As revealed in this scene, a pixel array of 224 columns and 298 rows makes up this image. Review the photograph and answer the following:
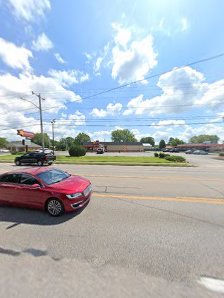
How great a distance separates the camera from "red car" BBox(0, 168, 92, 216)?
6223 millimetres

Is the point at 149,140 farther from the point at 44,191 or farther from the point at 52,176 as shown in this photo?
the point at 44,191

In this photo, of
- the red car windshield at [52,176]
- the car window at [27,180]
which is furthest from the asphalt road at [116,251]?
the red car windshield at [52,176]

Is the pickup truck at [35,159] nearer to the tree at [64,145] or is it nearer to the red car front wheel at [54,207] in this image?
the red car front wheel at [54,207]

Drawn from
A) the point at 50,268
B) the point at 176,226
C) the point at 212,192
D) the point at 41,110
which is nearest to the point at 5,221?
the point at 50,268

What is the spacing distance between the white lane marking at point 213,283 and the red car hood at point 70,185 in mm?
3896

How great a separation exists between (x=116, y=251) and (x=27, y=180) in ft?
12.6

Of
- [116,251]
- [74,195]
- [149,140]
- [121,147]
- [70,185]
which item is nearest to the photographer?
[116,251]

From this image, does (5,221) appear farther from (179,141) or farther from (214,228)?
(179,141)

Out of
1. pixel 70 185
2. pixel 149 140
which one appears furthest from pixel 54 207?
pixel 149 140

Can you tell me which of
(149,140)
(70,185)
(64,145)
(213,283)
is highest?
(149,140)

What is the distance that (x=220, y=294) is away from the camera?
2.97 meters

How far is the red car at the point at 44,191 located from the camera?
6.22 metres

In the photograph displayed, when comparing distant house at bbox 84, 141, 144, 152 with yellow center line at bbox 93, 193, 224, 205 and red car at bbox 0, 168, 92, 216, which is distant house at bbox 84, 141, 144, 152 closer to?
yellow center line at bbox 93, 193, 224, 205

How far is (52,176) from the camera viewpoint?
7230 mm
